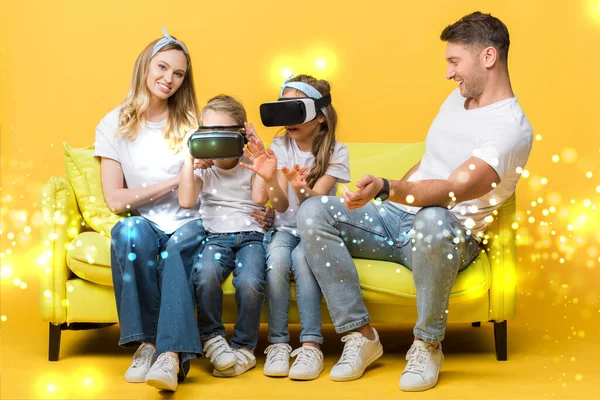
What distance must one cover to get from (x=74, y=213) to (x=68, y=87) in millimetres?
1013

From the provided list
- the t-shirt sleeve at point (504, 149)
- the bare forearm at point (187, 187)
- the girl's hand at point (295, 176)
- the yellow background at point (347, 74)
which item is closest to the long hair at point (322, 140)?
the girl's hand at point (295, 176)

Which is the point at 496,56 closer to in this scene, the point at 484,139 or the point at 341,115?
the point at 484,139

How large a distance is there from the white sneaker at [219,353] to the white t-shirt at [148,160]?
43 centimetres

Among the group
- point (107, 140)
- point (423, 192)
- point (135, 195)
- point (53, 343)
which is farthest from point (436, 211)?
point (53, 343)

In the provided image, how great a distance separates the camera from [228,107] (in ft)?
9.11

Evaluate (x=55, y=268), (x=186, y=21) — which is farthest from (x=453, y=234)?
(x=186, y=21)

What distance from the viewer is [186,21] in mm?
3688

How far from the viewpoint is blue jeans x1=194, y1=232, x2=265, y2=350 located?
2.60 meters

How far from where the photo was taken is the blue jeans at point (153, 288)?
247 centimetres

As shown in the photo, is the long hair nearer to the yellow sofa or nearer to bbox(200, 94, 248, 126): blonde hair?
bbox(200, 94, 248, 126): blonde hair

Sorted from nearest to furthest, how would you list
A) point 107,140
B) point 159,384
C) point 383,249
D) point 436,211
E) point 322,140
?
point 159,384 < point 436,211 < point 383,249 < point 322,140 < point 107,140

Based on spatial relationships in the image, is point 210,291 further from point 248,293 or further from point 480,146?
point 480,146

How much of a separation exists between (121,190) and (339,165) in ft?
2.26

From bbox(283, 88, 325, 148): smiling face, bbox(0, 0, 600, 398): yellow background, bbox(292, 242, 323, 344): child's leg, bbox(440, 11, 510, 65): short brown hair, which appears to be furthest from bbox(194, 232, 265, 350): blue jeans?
bbox(0, 0, 600, 398): yellow background
